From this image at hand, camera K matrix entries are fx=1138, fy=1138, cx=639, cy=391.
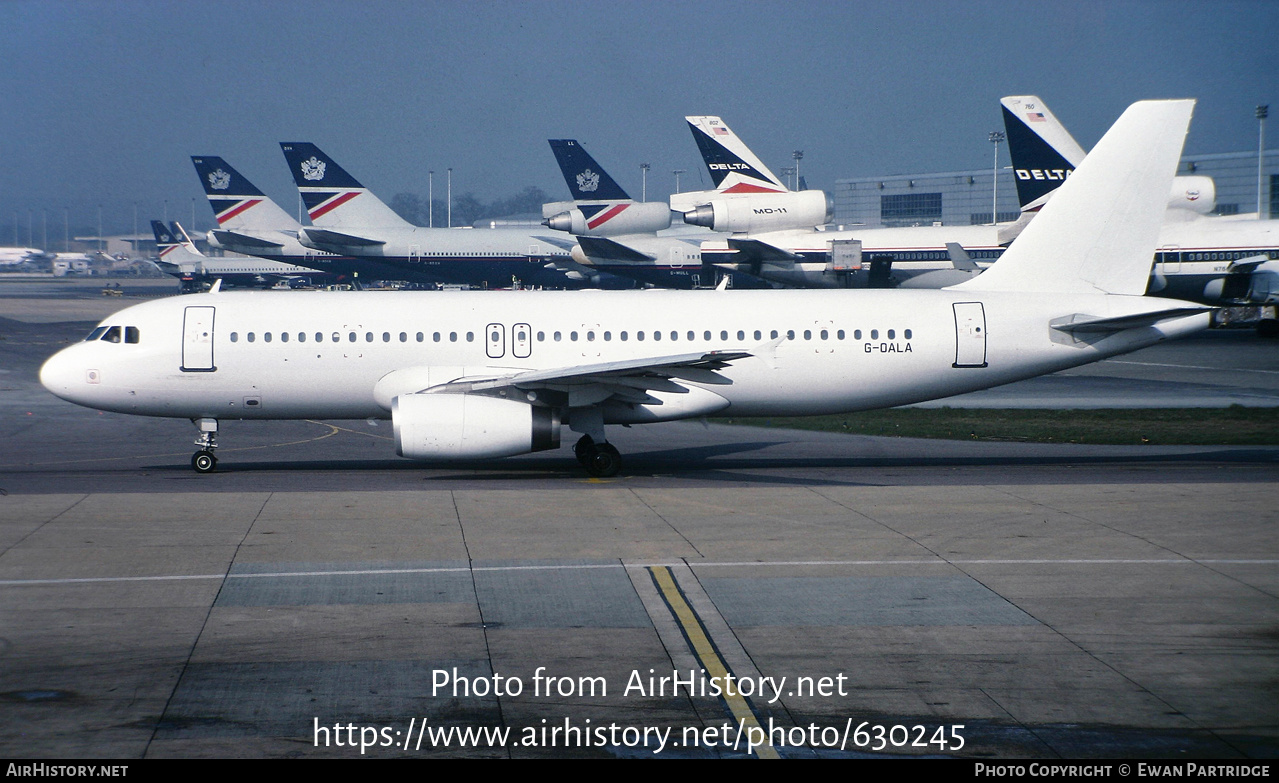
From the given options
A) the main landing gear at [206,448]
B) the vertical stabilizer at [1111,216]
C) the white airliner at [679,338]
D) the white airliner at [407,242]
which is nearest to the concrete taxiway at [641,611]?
the main landing gear at [206,448]

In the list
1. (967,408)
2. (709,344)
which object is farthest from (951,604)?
(967,408)

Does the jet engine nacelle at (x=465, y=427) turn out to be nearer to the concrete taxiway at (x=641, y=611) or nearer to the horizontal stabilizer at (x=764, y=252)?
the concrete taxiway at (x=641, y=611)

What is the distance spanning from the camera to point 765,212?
65312mm

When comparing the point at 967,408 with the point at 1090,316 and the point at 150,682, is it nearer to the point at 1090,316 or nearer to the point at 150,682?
the point at 1090,316

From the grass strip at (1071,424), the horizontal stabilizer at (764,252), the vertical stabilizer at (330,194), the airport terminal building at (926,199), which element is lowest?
the grass strip at (1071,424)

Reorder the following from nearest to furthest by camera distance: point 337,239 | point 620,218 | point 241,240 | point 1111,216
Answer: point 1111,216
point 620,218
point 337,239
point 241,240

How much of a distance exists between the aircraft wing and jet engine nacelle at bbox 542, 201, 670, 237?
5567 cm

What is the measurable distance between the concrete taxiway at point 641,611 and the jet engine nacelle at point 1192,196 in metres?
39.2

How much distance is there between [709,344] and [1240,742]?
15083 mm

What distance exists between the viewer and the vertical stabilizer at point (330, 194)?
77.9m

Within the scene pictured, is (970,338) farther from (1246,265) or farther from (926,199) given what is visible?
(926,199)

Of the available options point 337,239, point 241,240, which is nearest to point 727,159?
point 337,239

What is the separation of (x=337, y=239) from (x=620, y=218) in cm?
2029

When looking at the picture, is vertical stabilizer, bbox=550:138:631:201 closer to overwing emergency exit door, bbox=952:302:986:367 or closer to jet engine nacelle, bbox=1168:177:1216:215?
jet engine nacelle, bbox=1168:177:1216:215
